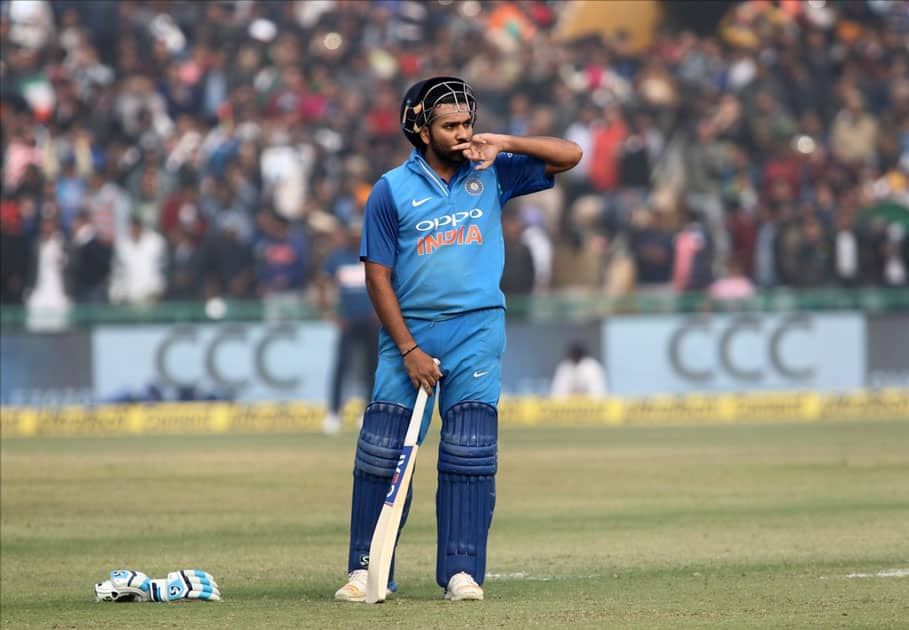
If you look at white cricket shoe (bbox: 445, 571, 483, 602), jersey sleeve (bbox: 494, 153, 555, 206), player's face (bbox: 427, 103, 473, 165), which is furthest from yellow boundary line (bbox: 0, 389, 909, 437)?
player's face (bbox: 427, 103, 473, 165)

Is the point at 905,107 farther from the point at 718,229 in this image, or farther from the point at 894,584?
the point at 894,584

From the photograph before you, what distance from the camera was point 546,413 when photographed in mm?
22859

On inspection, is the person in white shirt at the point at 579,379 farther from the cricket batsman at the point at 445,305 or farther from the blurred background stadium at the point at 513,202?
the cricket batsman at the point at 445,305

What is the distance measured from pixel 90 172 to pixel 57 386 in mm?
3338

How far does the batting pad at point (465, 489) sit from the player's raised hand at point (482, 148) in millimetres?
999

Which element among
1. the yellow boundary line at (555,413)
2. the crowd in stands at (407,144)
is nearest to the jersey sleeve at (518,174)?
the crowd in stands at (407,144)

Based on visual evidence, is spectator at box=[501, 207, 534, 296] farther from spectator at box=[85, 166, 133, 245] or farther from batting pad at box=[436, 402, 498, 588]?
batting pad at box=[436, 402, 498, 588]

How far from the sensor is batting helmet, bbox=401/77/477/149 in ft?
24.3

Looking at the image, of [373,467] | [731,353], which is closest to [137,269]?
[731,353]

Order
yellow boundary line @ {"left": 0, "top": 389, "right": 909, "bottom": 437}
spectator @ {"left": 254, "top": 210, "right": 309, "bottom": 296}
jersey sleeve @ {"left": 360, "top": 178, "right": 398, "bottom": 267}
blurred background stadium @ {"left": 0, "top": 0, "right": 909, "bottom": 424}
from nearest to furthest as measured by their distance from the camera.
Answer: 1. jersey sleeve @ {"left": 360, "top": 178, "right": 398, "bottom": 267}
2. yellow boundary line @ {"left": 0, "top": 389, "right": 909, "bottom": 437}
3. blurred background stadium @ {"left": 0, "top": 0, "right": 909, "bottom": 424}
4. spectator @ {"left": 254, "top": 210, "right": 309, "bottom": 296}

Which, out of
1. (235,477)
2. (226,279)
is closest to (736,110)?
(226,279)

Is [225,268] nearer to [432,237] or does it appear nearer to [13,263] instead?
[13,263]

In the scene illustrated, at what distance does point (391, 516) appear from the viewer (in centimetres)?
745

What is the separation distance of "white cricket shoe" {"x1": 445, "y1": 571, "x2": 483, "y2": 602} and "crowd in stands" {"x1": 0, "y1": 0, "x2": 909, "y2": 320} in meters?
14.6
